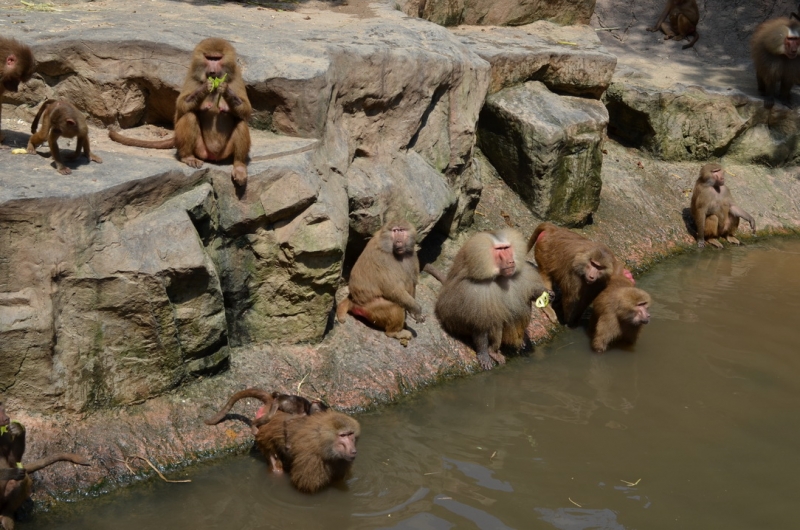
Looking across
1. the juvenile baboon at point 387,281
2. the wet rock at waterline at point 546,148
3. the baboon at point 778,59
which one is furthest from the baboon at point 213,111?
the baboon at point 778,59

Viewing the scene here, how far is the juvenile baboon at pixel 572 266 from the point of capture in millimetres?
9172

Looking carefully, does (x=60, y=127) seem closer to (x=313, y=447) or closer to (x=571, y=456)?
(x=313, y=447)

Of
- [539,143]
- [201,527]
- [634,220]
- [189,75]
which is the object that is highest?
[189,75]

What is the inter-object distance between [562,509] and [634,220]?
6.40 meters

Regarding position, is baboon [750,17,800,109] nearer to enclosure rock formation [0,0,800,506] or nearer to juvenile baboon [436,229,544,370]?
enclosure rock formation [0,0,800,506]

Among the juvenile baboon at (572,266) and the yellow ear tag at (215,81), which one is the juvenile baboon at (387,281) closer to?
the juvenile baboon at (572,266)

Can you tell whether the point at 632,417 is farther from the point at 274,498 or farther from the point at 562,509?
the point at 274,498

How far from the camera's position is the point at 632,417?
786cm

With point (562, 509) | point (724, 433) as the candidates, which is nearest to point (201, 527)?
point (562, 509)

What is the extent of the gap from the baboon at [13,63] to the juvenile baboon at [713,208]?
8671mm

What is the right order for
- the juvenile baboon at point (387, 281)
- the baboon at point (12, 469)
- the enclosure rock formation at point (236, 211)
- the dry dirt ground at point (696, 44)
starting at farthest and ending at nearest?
the dry dirt ground at point (696, 44) → the juvenile baboon at point (387, 281) → the enclosure rock formation at point (236, 211) → the baboon at point (12, 469)

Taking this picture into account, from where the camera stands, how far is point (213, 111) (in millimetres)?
6930

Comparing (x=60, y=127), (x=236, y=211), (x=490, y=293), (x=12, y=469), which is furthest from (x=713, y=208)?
(x=12, y=469)

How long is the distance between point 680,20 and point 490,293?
9335mm
